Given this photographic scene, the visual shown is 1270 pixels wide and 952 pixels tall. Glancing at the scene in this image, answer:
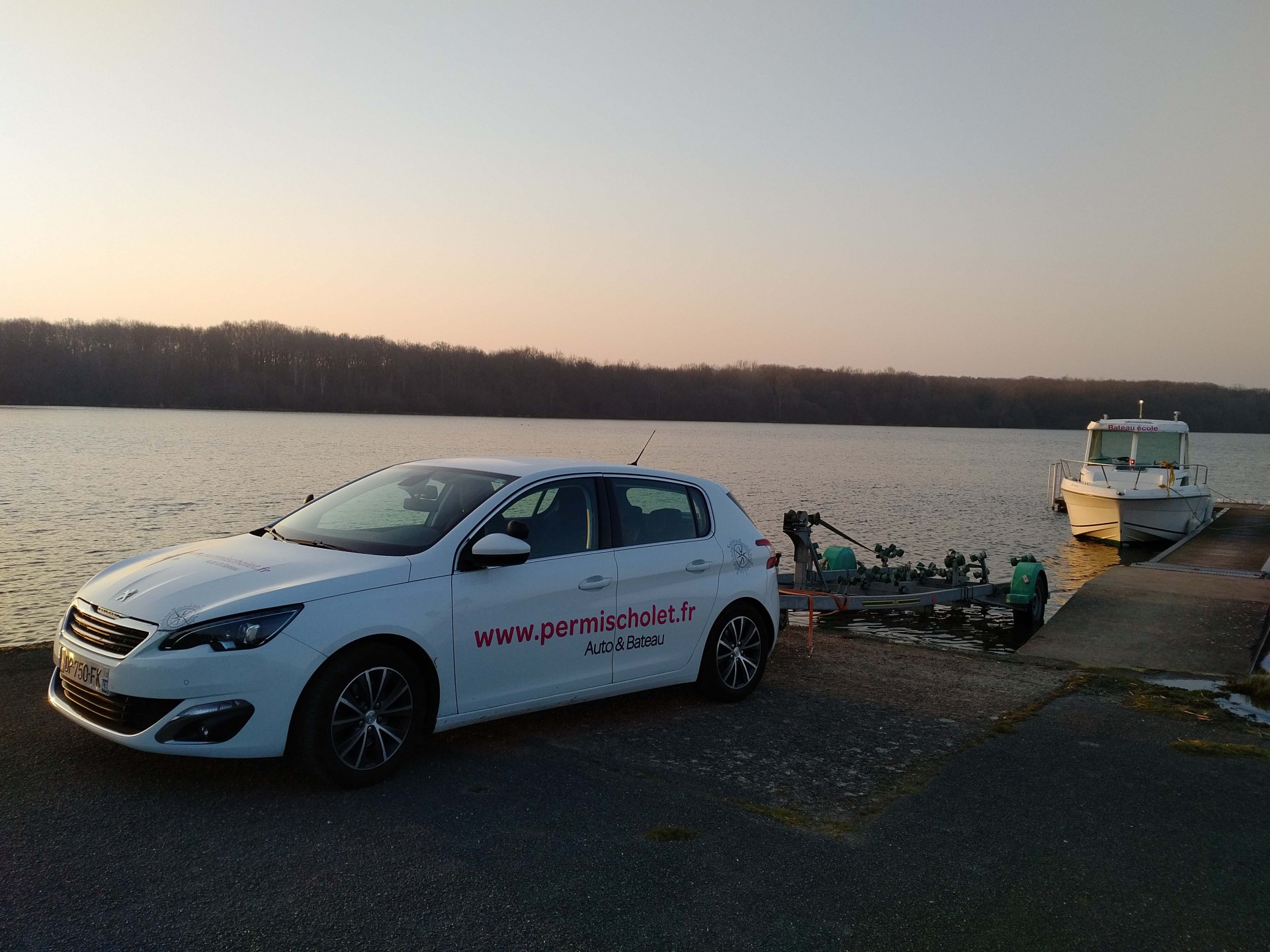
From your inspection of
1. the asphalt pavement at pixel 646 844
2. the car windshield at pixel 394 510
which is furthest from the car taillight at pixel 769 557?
the car windshield at pixel 394 510

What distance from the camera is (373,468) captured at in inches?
2095

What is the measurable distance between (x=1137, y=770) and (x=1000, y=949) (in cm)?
267

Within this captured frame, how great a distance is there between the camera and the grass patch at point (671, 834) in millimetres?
4574

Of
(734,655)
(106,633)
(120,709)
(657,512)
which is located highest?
(657,512)

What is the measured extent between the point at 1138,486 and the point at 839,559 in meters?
19.1

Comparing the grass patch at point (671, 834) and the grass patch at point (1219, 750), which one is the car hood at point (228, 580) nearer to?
the grass patch at point (671, 834)

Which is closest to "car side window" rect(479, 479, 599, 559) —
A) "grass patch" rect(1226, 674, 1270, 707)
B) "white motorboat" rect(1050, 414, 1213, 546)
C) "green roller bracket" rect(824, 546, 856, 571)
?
"grass patch" rect(1226, 674, 1270, 707)

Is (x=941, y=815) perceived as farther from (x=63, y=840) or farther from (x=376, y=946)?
(x=63, y=840)

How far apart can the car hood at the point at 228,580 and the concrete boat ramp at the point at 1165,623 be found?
6.82 meters

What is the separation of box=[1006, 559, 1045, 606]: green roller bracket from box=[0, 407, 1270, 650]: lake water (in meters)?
0.85

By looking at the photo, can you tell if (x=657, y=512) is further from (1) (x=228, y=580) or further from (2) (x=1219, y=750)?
(2) (x=1219, y=750)

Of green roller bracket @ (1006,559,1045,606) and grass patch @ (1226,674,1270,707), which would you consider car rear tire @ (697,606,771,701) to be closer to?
grass patch @ (1226,674,1270,707)

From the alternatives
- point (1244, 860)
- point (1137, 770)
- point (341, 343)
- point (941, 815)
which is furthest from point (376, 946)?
point (341, 343)

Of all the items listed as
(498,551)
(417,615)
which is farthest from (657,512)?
(417,615)
